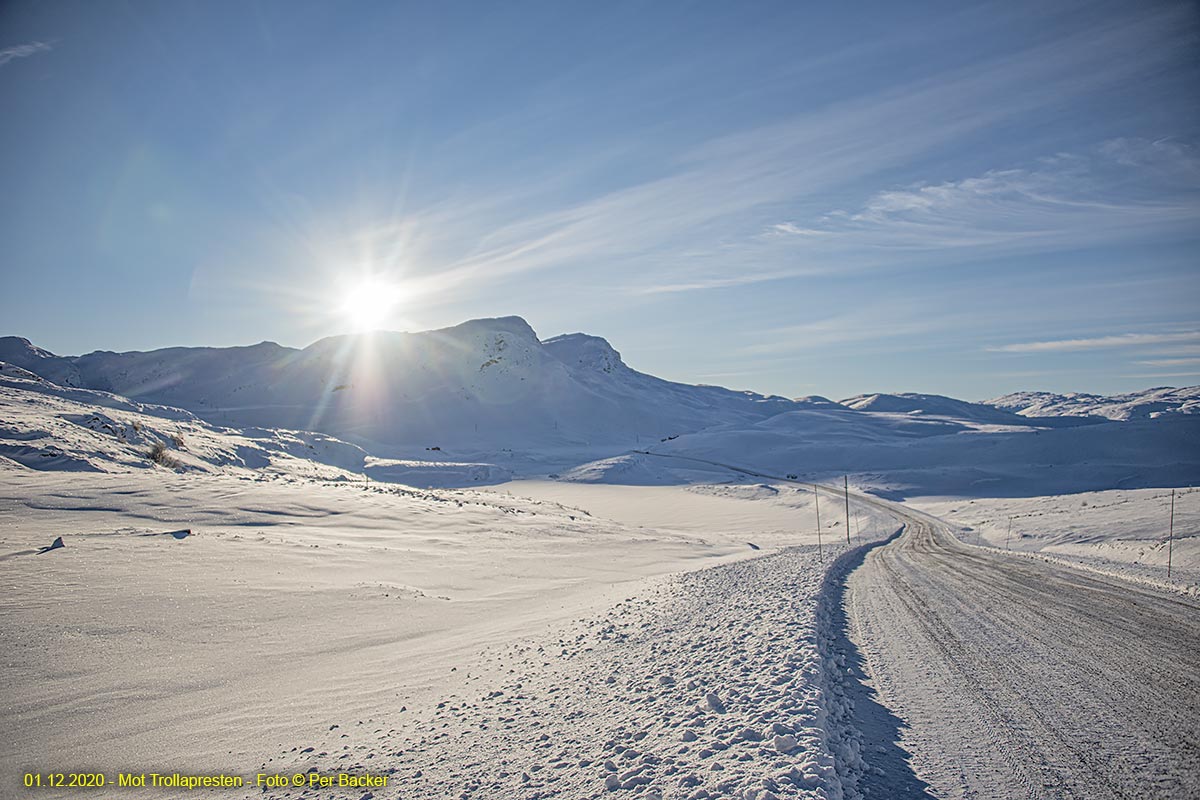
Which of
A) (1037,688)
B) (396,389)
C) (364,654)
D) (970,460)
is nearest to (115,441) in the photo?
(364,654)

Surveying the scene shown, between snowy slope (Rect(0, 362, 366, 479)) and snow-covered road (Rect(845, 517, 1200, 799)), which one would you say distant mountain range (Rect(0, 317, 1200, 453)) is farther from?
snow-covered road (Rect(845, 517, 1200, 799))

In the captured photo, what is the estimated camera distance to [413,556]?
17047 millimetres

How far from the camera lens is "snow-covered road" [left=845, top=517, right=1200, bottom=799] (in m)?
5.18

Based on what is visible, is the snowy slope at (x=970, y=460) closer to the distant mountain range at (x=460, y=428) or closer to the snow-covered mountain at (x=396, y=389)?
the distant mountain range at (x=460, y=428)

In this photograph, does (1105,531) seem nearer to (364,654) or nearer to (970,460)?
(364,654)

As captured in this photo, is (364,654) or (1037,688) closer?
(1037,688)

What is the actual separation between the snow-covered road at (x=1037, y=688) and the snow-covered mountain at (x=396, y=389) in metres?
101

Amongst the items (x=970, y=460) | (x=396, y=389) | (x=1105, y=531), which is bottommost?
(x=1105, y=531)

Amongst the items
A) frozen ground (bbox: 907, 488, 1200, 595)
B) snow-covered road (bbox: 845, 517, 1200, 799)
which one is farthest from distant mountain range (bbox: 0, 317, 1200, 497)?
snow-covered road (bbox: 845, 517, 1200, 799)

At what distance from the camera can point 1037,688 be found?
709 cm

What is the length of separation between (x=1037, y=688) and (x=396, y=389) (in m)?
144

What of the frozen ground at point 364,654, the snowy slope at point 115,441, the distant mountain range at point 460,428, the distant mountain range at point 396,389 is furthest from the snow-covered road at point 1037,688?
the distant mountain range at point 396,389

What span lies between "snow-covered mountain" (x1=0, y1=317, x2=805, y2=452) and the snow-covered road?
101308 millimetres

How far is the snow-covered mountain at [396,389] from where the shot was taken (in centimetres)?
12462
